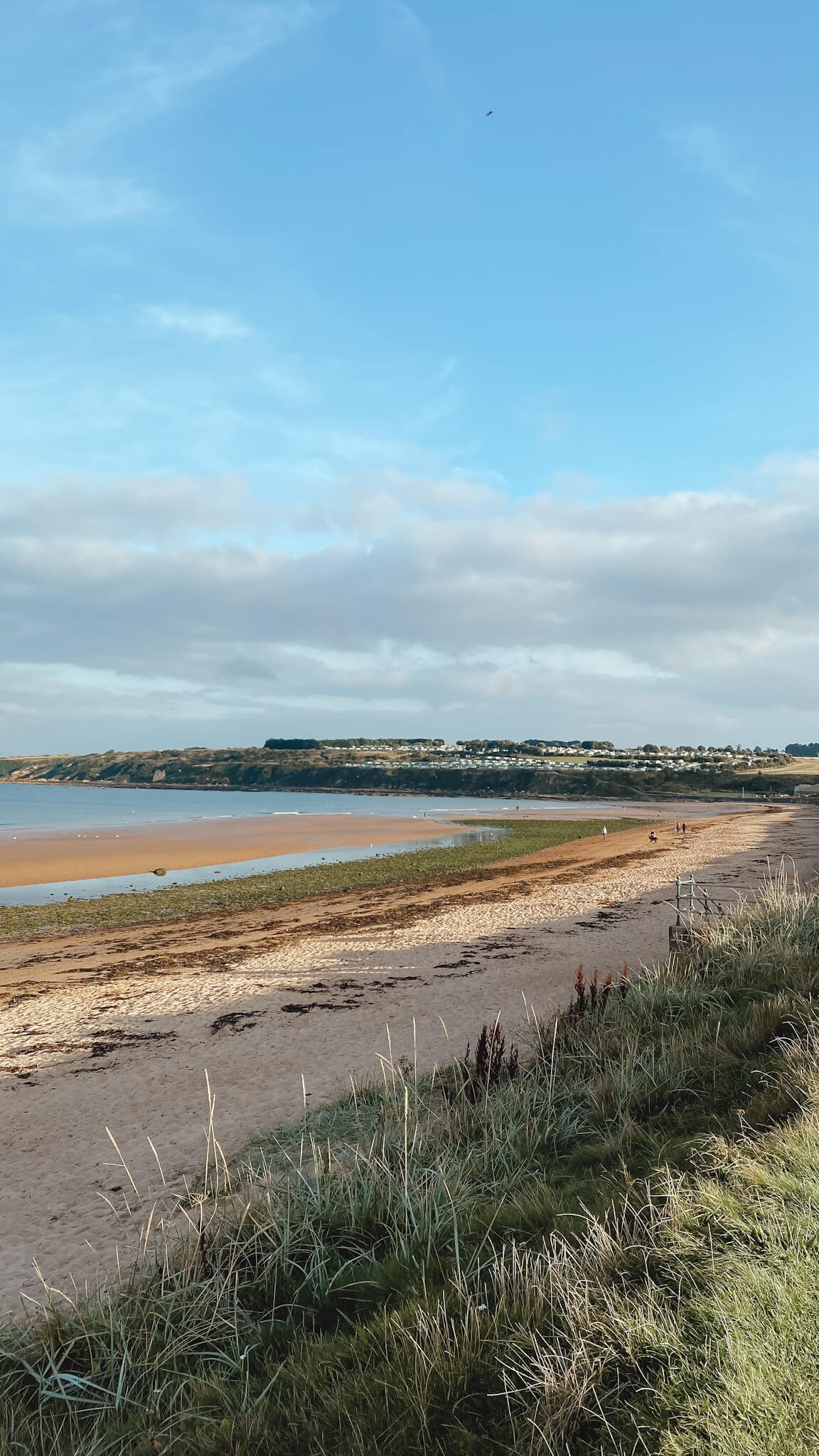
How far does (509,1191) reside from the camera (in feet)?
16.7

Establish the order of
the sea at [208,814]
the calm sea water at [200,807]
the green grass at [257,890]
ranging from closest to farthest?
the green grass at [257,890] → the sea at [208,814] → the calm sea water at [200,807]

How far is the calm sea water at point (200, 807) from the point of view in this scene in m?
65.9

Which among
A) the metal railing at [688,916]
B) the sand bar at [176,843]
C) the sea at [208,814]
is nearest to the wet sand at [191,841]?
the sand bar at [176,843]

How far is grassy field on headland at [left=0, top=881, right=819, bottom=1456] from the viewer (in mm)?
2799

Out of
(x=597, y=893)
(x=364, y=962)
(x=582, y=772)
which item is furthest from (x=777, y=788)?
(x=364, y=962)

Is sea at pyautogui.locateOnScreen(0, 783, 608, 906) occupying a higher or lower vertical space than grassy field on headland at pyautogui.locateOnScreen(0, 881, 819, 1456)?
lower

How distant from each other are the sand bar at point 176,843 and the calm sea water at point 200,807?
587cm

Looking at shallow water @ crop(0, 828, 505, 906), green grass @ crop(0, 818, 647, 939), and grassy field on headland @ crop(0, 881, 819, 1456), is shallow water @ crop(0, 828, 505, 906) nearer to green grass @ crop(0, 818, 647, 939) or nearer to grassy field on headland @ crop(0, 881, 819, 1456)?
green grass @ crop(0, 818, 647, 939)

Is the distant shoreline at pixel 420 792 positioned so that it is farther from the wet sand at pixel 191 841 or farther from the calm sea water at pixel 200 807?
the wet sand at pixel 191 841

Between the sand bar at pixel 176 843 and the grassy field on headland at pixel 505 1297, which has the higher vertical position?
the grassy field on headland at pixel 505 1297

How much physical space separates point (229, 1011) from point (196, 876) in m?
22.1

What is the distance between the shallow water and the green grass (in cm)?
99

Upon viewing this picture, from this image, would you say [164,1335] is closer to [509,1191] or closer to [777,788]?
[509,1191]

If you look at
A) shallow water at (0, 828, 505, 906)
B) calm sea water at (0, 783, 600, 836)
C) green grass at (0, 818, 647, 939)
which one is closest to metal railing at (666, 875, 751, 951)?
green grass at (0, 818, 647, 939)
